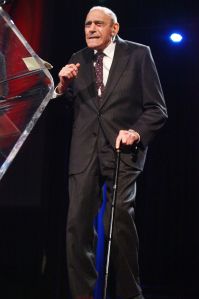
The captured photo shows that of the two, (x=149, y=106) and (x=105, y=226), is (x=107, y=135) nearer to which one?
(x=149, y=106)

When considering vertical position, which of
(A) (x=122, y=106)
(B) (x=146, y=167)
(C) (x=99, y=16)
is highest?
(C) (x=99, y=16)

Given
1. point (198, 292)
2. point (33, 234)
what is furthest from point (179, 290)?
point (33, 234)

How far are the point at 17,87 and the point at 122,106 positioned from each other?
778mm

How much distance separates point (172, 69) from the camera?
160 inches

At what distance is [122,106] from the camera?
2715mm

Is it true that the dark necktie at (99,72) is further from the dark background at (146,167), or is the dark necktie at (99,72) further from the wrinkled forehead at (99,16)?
the dark background at (146,167)

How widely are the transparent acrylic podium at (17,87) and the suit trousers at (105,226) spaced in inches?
26.4

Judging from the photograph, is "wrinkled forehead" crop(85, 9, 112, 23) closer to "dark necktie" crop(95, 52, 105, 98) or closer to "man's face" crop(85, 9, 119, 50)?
"man's face" crop(85, 9, 119, 50)

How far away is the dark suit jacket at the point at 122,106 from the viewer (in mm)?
2668

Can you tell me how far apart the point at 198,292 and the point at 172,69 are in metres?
1.71

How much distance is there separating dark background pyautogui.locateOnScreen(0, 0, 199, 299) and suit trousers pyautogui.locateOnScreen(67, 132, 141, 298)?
1087mm

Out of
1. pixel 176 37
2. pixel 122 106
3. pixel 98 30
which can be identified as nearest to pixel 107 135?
pixel 122 106

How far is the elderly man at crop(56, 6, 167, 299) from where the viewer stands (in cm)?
253

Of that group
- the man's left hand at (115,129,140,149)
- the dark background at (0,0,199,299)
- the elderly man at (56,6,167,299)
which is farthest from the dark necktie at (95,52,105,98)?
the dark background at (0,0,199,299)
